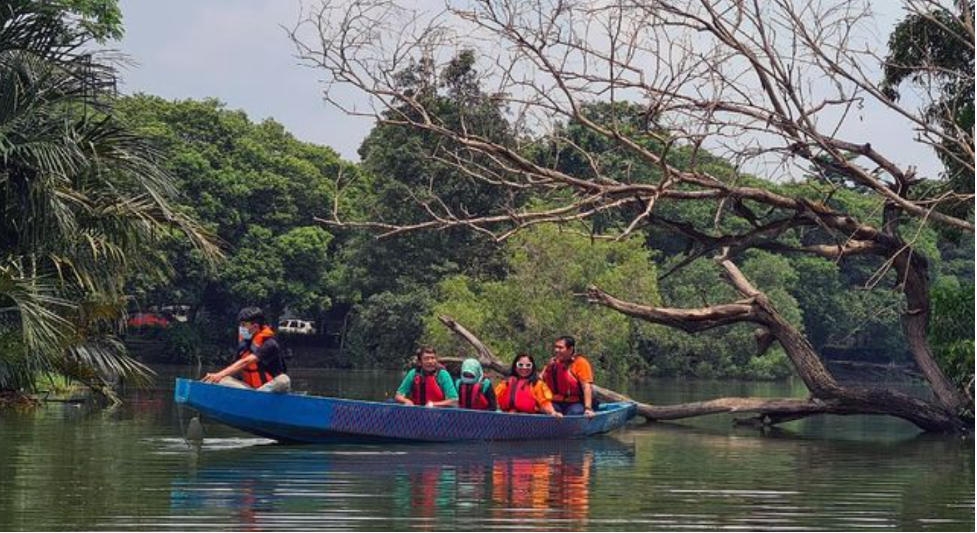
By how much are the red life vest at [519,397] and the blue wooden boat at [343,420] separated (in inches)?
17.2

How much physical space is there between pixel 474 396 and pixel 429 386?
753 millimetres

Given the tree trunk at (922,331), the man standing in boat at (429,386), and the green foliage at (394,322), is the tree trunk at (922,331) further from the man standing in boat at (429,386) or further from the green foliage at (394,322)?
the green foliage at (394,322)

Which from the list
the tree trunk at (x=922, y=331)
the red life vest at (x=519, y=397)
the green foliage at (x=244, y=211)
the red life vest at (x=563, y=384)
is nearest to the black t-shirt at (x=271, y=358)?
the red life vest at (x=519, y=397)

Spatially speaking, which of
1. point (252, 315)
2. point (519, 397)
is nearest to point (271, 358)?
point (252, 315)

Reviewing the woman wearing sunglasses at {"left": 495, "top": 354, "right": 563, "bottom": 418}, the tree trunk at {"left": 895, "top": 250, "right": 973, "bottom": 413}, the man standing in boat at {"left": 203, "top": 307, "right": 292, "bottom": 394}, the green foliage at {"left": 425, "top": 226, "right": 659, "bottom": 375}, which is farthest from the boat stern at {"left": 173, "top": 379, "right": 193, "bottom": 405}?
the green foliage at {"left": 425, "top": 226, "right": 659, "bottom": 375}

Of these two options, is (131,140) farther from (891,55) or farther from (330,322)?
(330,322)

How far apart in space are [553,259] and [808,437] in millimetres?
24291

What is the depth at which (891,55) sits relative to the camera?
86.3 ft

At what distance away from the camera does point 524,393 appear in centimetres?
2288

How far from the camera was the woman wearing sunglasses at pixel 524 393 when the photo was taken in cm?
2284

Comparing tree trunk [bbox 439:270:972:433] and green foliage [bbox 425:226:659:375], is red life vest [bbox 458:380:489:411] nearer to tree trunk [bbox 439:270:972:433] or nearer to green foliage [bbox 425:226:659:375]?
tree trunk [bbox 439:270:972:433]

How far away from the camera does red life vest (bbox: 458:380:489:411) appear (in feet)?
72.9

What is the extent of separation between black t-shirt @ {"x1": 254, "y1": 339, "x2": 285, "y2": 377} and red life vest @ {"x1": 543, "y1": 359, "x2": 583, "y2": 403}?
5.08 metres

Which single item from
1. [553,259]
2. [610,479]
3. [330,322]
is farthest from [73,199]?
[330,322]
